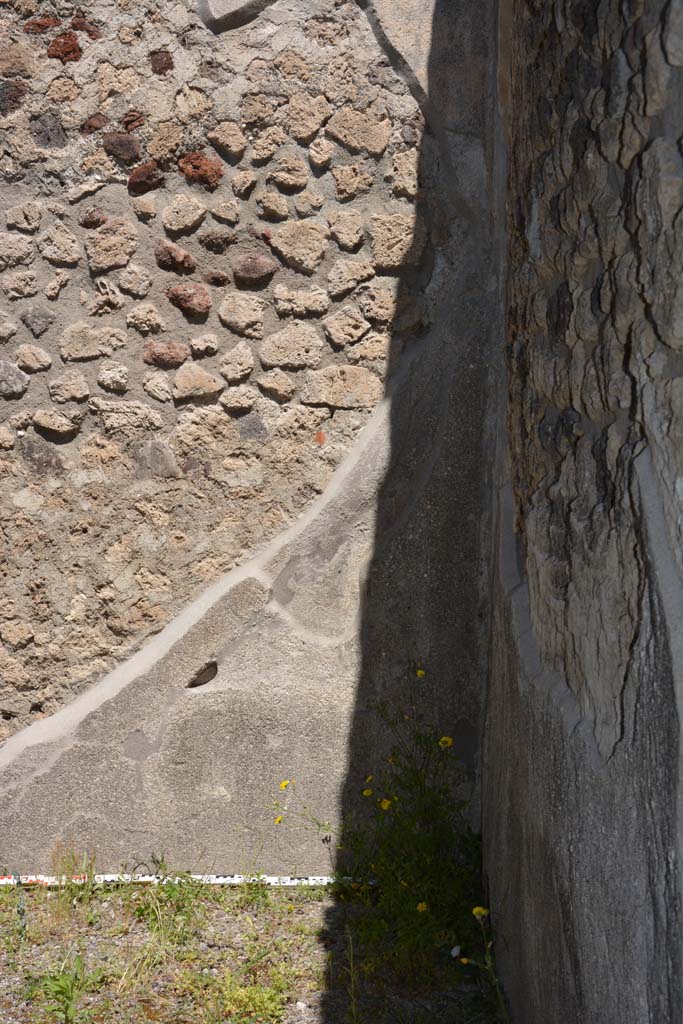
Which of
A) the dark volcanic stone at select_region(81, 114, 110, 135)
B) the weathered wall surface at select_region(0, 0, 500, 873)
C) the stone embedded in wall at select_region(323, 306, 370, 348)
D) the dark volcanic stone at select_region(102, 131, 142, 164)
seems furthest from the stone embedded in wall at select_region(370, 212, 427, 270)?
the dark volcanic stone at select_region(81, 114, 110, 135)

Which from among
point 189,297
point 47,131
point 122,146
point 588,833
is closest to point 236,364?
point 189,297

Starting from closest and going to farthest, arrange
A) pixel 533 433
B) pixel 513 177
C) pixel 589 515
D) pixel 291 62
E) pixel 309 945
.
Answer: pixel 589 515, pixel 533 433, pixel 513 177, pixel 309 945, pixel 291 62

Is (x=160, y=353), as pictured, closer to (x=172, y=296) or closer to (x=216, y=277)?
(x=172, y=296)

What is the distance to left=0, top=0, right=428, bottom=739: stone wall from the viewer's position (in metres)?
2.81

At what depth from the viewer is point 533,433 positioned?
6.25 ft

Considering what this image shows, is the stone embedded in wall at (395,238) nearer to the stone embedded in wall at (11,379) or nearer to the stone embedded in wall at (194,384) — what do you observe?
the stone embedded in wall at (194,384)

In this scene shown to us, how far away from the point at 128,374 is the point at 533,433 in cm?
143

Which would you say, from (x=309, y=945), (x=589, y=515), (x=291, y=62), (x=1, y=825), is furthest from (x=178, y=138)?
(x=309, y=945)

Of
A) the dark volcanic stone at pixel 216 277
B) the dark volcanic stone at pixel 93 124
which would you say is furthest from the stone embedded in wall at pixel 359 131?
the dark volcanic stone at pixel 93 124

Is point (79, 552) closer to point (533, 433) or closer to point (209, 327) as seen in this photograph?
point (209, 327)

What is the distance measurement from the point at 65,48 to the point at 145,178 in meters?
0.43

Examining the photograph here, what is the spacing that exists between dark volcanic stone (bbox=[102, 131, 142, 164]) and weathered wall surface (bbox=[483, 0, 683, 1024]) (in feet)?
4.07

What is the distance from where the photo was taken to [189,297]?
9.43 ft

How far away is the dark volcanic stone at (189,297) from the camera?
2875 millimetres
